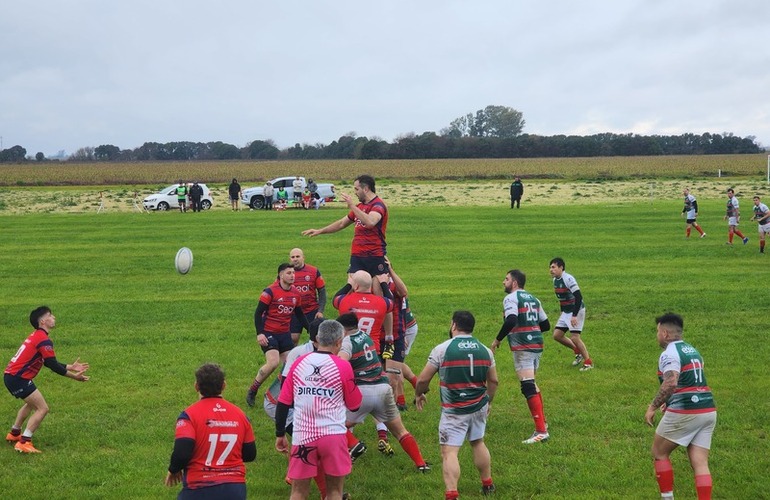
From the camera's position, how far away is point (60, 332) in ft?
53.7

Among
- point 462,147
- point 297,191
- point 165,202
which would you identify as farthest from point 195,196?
point 462,147

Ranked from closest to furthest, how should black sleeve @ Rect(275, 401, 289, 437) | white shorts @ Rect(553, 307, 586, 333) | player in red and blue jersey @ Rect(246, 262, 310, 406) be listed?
1. black sleeve @ Rect(275, 401, 289, 437)
2. player in red and blue jersey @ Rect(246, 262, 310, 406)
3. white shorts @ Rect(553, 307, 586, 333)

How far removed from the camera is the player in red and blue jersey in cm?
1139

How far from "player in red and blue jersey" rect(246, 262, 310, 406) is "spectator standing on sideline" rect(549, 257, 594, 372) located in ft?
15.5

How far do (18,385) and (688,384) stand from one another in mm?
8312

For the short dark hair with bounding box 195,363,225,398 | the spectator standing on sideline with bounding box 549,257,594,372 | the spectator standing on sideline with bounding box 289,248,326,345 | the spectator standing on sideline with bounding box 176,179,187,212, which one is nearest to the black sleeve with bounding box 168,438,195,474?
the short dark hair with bounding box 195,363,225,398

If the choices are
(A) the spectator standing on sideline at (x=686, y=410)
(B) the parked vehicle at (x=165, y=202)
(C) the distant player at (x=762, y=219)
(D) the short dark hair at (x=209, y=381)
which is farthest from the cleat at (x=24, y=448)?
(B) the parked vehicle at (x=165, y=202)

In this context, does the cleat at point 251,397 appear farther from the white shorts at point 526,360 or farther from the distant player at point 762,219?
the distant player at point 762,219

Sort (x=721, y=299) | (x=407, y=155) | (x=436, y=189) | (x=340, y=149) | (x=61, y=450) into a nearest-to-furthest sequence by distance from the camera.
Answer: (x=61, y=450) → (x=721, y=299) → (x=436, y=189) → (x=407, y=155) → (x=340, y=149)

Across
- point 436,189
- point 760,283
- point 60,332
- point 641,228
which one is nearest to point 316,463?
Result: point 60,332

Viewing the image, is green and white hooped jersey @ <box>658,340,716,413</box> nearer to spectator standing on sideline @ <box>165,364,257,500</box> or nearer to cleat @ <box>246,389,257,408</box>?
spectator standing on sideline @ <box>165,364,257,500</box>

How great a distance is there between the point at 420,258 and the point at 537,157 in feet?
362

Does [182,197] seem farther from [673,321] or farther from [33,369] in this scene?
[673,321]

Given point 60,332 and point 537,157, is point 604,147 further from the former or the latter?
point 60,332
